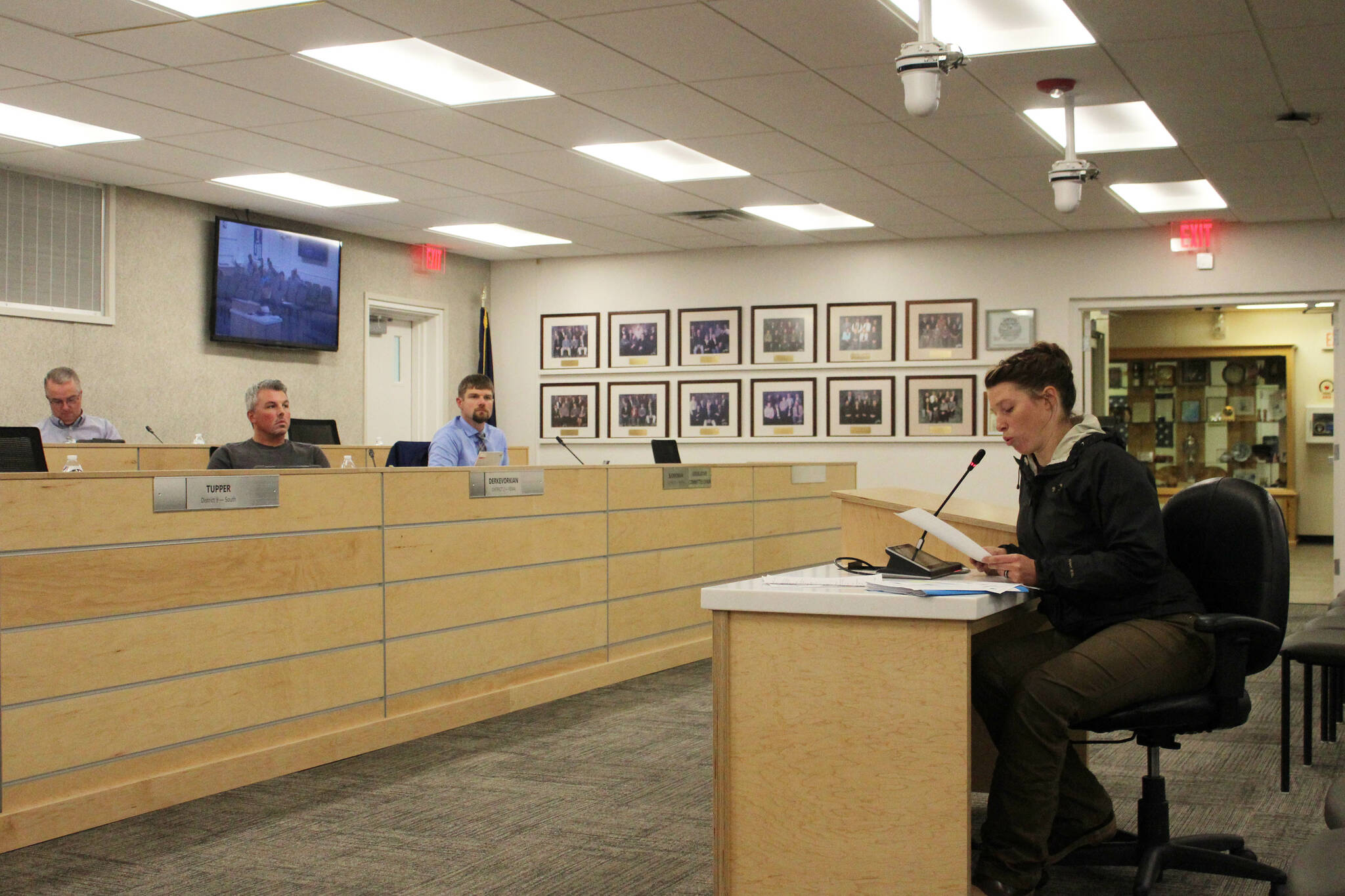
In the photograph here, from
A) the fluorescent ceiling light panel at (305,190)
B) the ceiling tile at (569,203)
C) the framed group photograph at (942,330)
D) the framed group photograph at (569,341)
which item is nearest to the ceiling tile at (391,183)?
the fluorescent ceiling light panel at (305,190)

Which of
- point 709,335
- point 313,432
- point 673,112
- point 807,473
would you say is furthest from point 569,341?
point 673,112

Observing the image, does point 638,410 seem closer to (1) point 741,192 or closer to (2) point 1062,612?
(1) point 741,192

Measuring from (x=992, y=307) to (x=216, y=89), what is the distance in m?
6.18

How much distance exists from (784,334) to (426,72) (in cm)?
519

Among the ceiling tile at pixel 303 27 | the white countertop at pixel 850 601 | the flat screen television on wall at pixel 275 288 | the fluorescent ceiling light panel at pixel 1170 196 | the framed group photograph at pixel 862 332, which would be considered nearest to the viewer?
the white countertop at pixel 850 601

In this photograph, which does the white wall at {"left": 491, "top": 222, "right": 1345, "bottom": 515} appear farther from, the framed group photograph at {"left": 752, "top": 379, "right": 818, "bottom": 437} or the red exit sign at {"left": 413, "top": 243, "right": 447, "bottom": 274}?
the red exit sign at {"left": 413, "top": 243, "right": 447, "bottom": 274}

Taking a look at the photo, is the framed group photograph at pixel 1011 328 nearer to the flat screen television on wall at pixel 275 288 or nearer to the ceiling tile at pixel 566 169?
the ceiling tile at pixel 566 169

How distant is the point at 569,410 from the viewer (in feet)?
36.8

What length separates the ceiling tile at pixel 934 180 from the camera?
7.39 meters

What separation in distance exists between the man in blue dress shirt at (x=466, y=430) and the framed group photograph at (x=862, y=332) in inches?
178

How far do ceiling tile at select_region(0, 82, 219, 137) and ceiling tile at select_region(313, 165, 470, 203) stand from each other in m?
1.15

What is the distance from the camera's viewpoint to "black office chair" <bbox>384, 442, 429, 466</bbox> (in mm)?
5957

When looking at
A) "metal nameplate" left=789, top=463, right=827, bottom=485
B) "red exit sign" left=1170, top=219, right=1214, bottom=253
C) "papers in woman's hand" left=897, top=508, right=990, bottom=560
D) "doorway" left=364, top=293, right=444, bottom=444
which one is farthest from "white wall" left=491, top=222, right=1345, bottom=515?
"papers in woman's hand" left=897, top=508, right=990, bottom=560

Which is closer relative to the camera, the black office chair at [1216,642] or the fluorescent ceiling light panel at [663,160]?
the black office chair at [1216,642]
